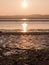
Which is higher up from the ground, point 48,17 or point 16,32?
point 48,17

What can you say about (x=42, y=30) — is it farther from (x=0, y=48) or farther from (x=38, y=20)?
(x=0, y=48)

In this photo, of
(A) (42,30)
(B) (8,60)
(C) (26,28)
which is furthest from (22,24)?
(B) (8,60)

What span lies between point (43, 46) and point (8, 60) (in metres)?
0.31

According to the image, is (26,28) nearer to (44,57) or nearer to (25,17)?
(25,17)

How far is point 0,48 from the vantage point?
1129 mm

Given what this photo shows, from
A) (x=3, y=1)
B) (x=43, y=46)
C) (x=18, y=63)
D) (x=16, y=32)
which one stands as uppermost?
(x=3, y=1)

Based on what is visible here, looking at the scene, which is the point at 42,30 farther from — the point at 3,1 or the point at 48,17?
the point at 3,1

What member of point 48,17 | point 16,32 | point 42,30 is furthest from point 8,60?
point 48,17

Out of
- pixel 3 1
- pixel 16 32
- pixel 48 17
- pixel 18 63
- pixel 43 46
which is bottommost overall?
pixel 18 63

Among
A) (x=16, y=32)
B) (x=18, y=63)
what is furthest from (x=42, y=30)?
(x=18, y=63)

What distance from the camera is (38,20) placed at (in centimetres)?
115

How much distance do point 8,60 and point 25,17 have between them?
0.38 meters

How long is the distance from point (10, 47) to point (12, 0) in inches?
16.2

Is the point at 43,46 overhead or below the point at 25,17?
below
